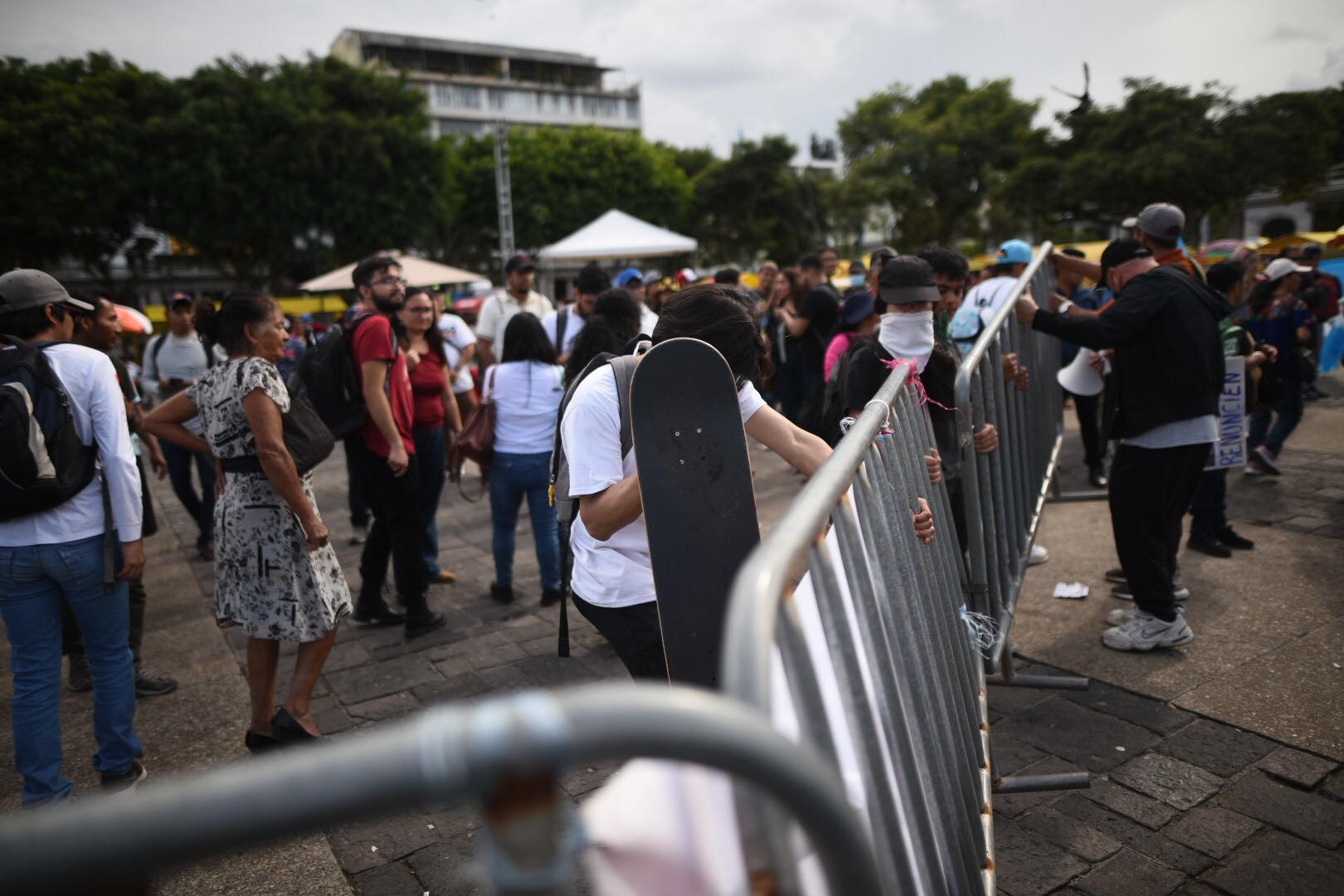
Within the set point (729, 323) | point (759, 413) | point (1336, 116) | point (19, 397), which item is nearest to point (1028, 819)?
point (759, 413)

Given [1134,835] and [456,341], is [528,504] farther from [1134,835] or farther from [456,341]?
[1134,835]

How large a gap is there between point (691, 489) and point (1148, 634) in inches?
114

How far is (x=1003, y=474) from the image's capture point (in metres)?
3.45

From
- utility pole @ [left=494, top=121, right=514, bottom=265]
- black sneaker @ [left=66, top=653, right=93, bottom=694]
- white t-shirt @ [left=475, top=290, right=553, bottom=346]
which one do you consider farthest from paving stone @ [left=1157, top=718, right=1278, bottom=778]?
utility pole @ [left=494, top=121, right=514, bottom=265]

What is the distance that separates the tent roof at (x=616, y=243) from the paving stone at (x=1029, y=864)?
12.0m

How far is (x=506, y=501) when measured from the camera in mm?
5094

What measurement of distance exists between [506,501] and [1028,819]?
3326 mm

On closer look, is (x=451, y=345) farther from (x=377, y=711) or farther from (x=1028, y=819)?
(x=1028, y=819)

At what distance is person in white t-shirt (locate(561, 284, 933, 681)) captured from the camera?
2.30m

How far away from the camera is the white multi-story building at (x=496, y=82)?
66125 mm

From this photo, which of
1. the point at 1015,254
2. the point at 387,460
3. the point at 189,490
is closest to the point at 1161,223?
the point at 1015,254

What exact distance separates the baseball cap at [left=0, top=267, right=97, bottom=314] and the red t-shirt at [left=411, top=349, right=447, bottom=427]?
222 centimetres

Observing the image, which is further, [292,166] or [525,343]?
[292,166]

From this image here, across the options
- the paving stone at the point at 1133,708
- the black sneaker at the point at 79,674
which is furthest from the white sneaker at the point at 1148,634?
the black sneaker at the point at 79,674
